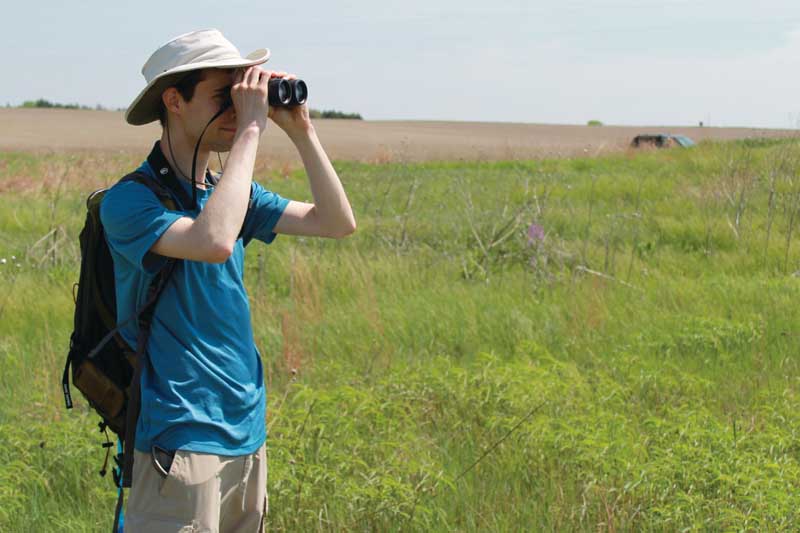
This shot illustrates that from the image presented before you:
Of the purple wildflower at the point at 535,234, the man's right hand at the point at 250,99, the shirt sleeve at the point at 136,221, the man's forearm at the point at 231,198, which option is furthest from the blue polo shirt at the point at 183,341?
the purple wildflower at the point at 535,234

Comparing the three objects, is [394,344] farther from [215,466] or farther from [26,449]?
[215,466]

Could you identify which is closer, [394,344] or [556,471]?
[556,471]

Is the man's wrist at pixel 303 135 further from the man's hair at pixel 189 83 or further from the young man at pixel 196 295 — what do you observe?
the man's hair at pixel 189 83

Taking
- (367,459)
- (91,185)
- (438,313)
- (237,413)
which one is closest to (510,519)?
(367,459)

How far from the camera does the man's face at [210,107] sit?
2219 millimetres

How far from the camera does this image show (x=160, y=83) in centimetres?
222

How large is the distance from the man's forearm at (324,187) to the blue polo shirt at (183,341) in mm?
334

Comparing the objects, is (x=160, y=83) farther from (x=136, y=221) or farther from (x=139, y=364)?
(x=139, y=364)

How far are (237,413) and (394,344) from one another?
10.5ft

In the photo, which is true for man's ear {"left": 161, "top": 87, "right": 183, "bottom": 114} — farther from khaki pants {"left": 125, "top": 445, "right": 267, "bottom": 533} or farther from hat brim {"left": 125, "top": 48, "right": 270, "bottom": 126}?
khaki pants {"left": 125, "top": 445, "right": 267, "bottom": 533}

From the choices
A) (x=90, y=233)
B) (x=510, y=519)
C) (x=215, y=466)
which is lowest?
(x=510, y=519)

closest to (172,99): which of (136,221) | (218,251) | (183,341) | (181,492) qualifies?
(136,221)

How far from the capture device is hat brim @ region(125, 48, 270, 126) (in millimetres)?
2133

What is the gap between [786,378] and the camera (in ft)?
15.4
